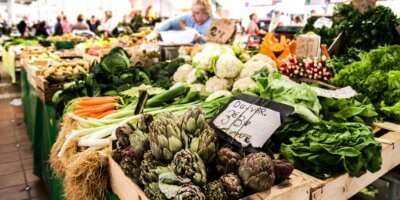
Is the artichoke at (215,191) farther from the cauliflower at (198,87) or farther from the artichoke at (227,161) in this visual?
the cauliflower at (198,87)

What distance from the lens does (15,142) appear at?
15.9 feet

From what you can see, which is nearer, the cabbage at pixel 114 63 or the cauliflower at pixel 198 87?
the cauliflower at pixel 198 87

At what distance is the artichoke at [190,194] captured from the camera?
987 mm

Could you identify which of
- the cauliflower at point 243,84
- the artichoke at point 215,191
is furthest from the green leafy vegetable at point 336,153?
the cauliflower at point 243,84

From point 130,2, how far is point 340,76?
1890 cm

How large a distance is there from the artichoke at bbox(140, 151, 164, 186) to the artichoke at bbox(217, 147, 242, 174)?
197 millimetres

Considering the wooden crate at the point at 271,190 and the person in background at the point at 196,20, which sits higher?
the person in background at the point at 196,20

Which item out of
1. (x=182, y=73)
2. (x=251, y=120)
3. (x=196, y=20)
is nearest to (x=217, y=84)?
(x=182, y=73)

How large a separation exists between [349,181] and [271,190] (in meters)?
0.47

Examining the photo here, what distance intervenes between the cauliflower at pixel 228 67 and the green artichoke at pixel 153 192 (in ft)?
4.37

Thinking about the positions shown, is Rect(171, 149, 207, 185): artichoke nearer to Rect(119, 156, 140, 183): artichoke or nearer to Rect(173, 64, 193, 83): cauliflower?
Rect(119, 156, 140, 183): artichoke

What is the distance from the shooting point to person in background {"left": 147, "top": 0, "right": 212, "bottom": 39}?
15.8 ft

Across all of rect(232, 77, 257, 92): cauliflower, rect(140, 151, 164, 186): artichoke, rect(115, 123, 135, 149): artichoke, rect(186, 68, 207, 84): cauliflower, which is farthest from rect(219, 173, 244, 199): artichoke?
rect(186, 68, 207, 84): cauliflower

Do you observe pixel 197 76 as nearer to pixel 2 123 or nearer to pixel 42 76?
A: pixel 42 76
